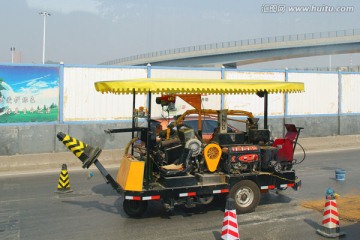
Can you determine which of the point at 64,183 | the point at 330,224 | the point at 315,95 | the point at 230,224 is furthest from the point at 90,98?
the point at 315,95

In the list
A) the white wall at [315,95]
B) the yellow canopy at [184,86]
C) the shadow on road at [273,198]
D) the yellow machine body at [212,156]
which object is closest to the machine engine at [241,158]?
the yellow machine body at [212,156]

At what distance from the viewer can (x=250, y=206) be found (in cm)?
777

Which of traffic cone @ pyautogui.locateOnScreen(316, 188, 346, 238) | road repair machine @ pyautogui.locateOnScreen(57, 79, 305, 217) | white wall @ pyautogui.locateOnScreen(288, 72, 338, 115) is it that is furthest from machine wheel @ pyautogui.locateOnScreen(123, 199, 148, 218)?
white wall @ pyautogui.locateOnScreen(288, 72, 338, 115)

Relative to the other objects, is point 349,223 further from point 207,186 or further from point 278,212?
point 207,186

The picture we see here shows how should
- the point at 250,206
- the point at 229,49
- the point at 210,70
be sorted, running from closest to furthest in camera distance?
1. the point at 250,206
2. the point at 210,70
3. the point at 229,49

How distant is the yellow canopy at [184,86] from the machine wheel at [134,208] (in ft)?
6.75

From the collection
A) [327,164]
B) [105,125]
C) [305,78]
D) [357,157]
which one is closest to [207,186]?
[327,164]

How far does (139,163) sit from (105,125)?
28.8 ft

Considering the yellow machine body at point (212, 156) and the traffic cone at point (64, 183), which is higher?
the yellow machine body at point (212, 156)

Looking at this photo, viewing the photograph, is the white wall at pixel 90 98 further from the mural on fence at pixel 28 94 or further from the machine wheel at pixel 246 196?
the machine wheel at pixel 246 196

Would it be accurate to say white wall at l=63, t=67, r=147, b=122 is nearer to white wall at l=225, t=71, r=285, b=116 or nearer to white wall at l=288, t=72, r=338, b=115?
white wall at l=225, t=71, r=285, b=116

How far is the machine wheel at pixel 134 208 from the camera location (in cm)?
745

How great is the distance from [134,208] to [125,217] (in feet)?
0.78

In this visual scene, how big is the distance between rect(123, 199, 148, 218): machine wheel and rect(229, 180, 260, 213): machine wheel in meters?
1.78
